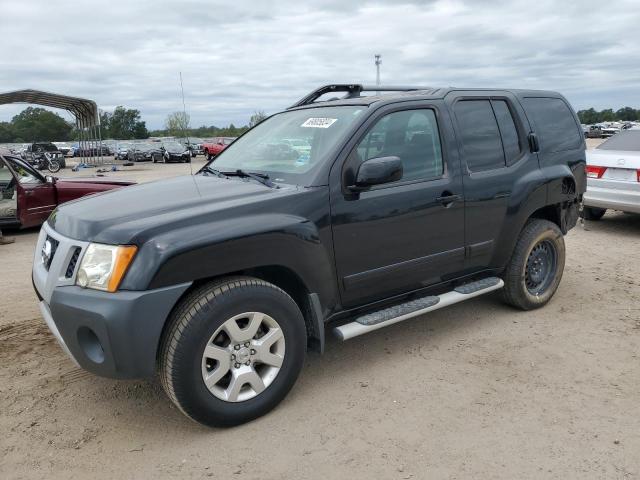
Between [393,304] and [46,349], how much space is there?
2648 mm

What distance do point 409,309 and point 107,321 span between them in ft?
6.56

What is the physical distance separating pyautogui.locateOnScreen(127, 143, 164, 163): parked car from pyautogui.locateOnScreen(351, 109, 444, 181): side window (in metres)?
35.1

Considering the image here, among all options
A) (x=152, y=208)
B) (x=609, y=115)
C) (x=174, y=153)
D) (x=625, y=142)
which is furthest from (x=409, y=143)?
(x=609, y=115)

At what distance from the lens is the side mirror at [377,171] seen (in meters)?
3.32

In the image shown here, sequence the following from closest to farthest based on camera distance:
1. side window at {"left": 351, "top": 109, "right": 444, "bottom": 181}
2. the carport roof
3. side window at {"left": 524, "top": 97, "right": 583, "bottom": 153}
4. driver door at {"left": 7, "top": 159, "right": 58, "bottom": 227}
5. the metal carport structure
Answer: side window at {"left": 351, "top": 109, "right": 444, "bottom": 181} → side window at {"left": 524, "top": 97, "right": 583, "bottom": 153} → driver door at {"left": 7, "top": 159, "right": 58, "bottom": 227} → the carport roof → the metal carport structure

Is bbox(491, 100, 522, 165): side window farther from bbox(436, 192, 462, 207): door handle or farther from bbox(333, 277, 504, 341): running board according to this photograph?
bbox(333, 277, 504, 341): running board

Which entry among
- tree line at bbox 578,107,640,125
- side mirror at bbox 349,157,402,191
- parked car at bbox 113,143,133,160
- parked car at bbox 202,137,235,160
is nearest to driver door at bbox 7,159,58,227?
side mirror at bbox 349,157,402,191

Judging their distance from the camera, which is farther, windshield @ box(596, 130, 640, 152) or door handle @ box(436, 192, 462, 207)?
windshield @ box(596, 130, 640, 152)

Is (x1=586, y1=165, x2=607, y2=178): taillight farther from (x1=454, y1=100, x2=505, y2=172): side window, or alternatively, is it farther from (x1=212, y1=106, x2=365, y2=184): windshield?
(x1=212, y1=106, x2=365, y2=184): windshield

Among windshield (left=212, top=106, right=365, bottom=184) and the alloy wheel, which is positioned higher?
windshield (left=212, top=106, right=365, bottom=184)

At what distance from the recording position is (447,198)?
391 centimetres

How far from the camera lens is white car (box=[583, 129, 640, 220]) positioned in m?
7.71

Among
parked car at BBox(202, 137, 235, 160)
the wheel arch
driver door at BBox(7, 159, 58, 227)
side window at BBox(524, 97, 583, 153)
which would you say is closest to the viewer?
the wheel arch

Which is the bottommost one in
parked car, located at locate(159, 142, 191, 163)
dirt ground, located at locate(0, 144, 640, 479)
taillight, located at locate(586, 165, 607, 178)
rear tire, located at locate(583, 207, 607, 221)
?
dirt ground, located at locate(0, 144, 640, 479)
